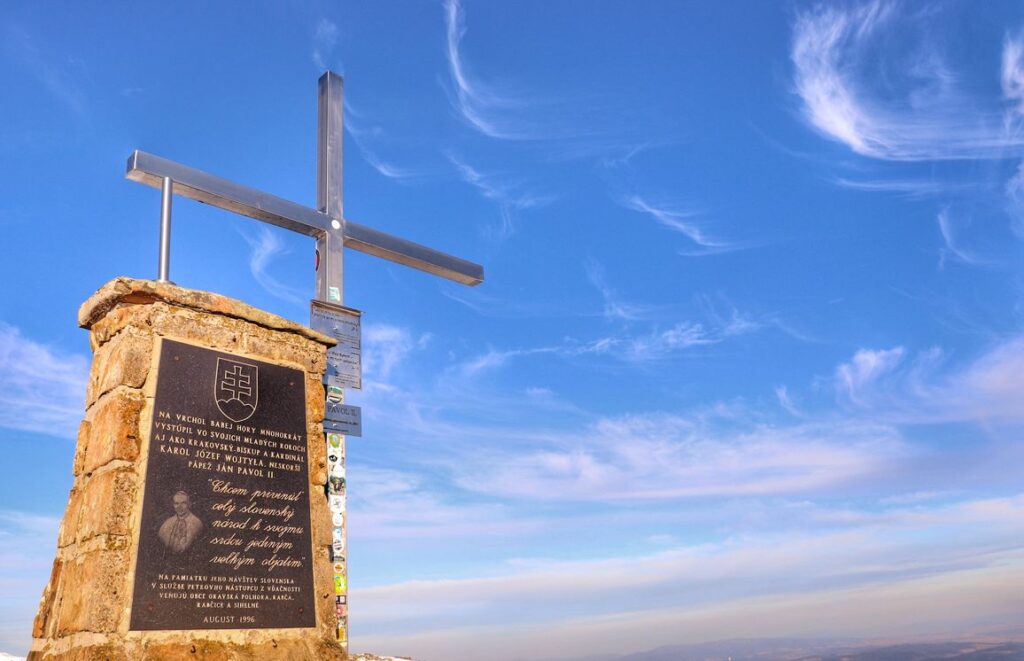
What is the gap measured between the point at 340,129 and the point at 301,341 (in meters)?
3.40

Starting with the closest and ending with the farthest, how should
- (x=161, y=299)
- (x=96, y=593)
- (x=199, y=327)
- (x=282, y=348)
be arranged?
(x=96, y=593) → (x=161, y=299) → (x=199, y=327) → (x=282, y=348)

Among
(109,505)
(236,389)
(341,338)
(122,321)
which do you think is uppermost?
(341,338)

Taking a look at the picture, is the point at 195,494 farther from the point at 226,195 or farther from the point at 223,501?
the point at 226,195

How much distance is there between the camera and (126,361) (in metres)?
5.97

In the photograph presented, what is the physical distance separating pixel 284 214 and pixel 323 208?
0.58 meters

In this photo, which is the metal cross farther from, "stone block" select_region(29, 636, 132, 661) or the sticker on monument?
"stone block" select_region(29, 636, 132, 661)

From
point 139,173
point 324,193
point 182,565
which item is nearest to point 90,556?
point 182,565

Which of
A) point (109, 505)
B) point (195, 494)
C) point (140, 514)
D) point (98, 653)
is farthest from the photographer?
point (195, 494)

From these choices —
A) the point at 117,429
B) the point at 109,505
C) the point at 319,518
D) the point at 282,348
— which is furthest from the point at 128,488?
the point at 282,348

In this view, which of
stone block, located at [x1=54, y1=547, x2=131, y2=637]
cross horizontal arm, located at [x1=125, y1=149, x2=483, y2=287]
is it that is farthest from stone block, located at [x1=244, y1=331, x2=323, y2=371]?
cross horizontal arm, located at [x1=125, y1=149, x2=483, y2=287]

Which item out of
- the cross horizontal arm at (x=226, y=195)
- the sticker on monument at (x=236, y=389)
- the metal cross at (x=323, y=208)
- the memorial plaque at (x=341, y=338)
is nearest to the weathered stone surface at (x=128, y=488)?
the sticker on monument at (x=236, y=389)

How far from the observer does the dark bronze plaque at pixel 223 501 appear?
227 inches

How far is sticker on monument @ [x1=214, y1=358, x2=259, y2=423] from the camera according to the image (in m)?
6.38

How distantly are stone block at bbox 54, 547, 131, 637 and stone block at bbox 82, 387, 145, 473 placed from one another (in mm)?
633
